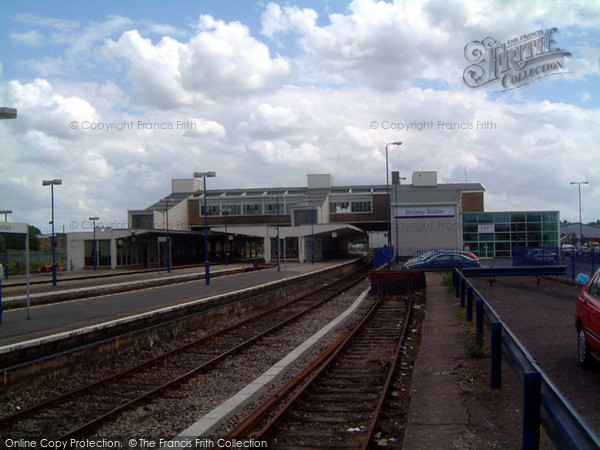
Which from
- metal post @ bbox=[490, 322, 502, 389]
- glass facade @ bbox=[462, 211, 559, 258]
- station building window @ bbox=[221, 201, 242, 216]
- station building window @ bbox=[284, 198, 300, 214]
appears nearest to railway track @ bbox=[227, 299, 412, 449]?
metal post @ bbox=[490, 322, 502, 389]

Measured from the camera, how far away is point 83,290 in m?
22.1

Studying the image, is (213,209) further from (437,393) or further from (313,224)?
(437,393)

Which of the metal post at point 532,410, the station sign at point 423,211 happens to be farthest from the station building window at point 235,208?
the metal post at point 532,410

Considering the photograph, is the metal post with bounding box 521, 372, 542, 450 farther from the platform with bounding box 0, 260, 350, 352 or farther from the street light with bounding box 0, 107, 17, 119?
the street light with bounding box 0, 107, 17, 119

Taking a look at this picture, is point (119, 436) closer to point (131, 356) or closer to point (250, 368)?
point (250, 368)

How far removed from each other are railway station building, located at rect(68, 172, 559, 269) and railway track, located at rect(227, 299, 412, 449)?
2214 cm

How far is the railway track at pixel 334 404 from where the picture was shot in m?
6.67

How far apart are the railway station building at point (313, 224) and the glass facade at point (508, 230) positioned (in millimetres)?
82

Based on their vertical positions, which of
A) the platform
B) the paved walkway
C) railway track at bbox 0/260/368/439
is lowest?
railway track at bbox 0/260/368/439

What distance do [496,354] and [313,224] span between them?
149ft

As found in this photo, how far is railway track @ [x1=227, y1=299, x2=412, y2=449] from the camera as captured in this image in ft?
21.9

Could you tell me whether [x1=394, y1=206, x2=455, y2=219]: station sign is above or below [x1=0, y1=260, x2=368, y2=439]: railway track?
above

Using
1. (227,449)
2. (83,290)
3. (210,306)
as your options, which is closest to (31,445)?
(227,449)

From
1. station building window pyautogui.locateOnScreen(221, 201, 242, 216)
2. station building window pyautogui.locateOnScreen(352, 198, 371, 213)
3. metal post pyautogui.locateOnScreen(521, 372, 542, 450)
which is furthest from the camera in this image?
station building window pyautogui.locateOnScreen(221, 201, 242, 216)
